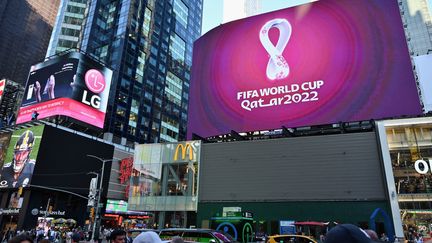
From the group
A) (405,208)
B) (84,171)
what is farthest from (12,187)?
(405,208)

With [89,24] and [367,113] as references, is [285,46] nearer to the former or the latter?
[367,113]

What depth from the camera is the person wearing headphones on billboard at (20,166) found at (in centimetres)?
5497

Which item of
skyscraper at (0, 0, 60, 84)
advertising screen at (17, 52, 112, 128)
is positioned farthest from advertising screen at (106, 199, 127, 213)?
skyscraper at (0, 0, 60, 84)

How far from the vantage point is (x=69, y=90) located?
5838 cm

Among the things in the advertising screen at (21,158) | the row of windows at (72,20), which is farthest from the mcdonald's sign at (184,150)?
the row of windows at (72,20)

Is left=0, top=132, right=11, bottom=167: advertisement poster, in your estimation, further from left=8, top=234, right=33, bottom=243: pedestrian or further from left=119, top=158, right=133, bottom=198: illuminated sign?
left=8, top=234, right=33, bottom=243: pedestrian

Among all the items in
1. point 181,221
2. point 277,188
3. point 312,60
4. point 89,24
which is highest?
point 89,24

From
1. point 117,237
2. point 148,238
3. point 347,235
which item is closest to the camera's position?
point 347,235

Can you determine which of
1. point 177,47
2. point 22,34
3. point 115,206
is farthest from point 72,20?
point 115,206

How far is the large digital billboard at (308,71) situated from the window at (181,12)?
266 ft

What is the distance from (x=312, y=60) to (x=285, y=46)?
3914 mm

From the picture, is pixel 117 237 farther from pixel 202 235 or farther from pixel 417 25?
pixel 417 25

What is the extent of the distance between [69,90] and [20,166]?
1460 cm

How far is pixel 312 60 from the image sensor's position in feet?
130
